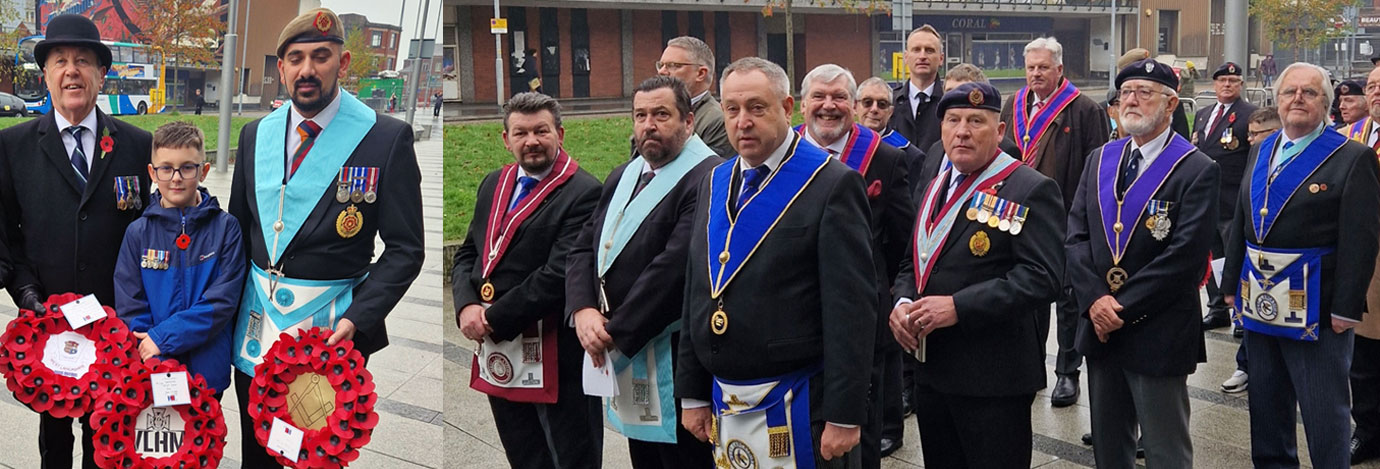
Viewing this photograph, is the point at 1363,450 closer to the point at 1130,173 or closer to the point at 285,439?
the point at 1130,173

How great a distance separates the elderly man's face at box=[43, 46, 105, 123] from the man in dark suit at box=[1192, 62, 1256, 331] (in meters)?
6.04

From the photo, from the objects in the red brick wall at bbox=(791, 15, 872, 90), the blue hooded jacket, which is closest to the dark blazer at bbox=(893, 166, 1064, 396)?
the blue hooded jacket

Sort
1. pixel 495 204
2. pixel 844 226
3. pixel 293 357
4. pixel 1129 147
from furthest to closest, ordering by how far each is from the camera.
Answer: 1. pixel 1129 147
2. pixel 495 204
3. pixel 293 357
4. pixel 844 226

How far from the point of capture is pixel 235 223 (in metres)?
3.54

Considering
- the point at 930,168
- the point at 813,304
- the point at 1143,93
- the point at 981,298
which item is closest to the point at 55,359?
the point at 813,304

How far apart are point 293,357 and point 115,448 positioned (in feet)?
2.06

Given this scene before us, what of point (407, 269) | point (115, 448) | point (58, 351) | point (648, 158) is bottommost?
point (115, 448)

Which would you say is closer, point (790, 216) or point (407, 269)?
point (790, 216)

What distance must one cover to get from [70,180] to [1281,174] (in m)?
4.03

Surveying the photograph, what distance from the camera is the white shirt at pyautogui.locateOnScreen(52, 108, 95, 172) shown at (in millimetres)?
3830

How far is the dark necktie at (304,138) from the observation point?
351 centimetres

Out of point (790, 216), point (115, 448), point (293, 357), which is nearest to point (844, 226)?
point (790, 216)

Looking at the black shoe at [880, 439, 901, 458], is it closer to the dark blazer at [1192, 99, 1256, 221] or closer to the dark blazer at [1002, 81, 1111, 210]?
the dark blazer at [1002, 81, 1111, 210]

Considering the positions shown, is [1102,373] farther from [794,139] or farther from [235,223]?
[235,223]
